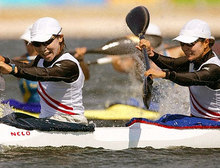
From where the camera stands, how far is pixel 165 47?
36.9ft

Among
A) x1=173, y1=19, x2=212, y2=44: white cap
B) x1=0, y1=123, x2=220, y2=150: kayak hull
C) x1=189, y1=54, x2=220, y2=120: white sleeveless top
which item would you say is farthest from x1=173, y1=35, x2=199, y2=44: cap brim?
x1=0, y1=123, x2=220, y2=150: kayak hull

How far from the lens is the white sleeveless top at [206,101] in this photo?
7.69 meters

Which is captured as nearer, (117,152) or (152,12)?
(117,152)

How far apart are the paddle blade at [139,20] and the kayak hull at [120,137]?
1179 mm

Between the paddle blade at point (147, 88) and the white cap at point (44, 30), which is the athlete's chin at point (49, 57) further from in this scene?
the paddle blade at point (147, 88)

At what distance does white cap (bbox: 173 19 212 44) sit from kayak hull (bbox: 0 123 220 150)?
92cm

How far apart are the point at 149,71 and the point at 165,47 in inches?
161

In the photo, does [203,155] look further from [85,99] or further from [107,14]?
[107,14]

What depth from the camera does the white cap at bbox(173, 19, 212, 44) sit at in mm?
7578

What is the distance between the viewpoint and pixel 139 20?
8.33 m

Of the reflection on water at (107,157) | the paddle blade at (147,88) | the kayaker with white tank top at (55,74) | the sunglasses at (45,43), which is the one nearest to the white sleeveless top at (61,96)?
the kayaker with white tank top at (55,74)

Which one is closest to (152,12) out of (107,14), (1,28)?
(107,14)

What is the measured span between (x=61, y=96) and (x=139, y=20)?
4.58ft

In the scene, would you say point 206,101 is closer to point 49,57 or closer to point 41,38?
point 49,57
